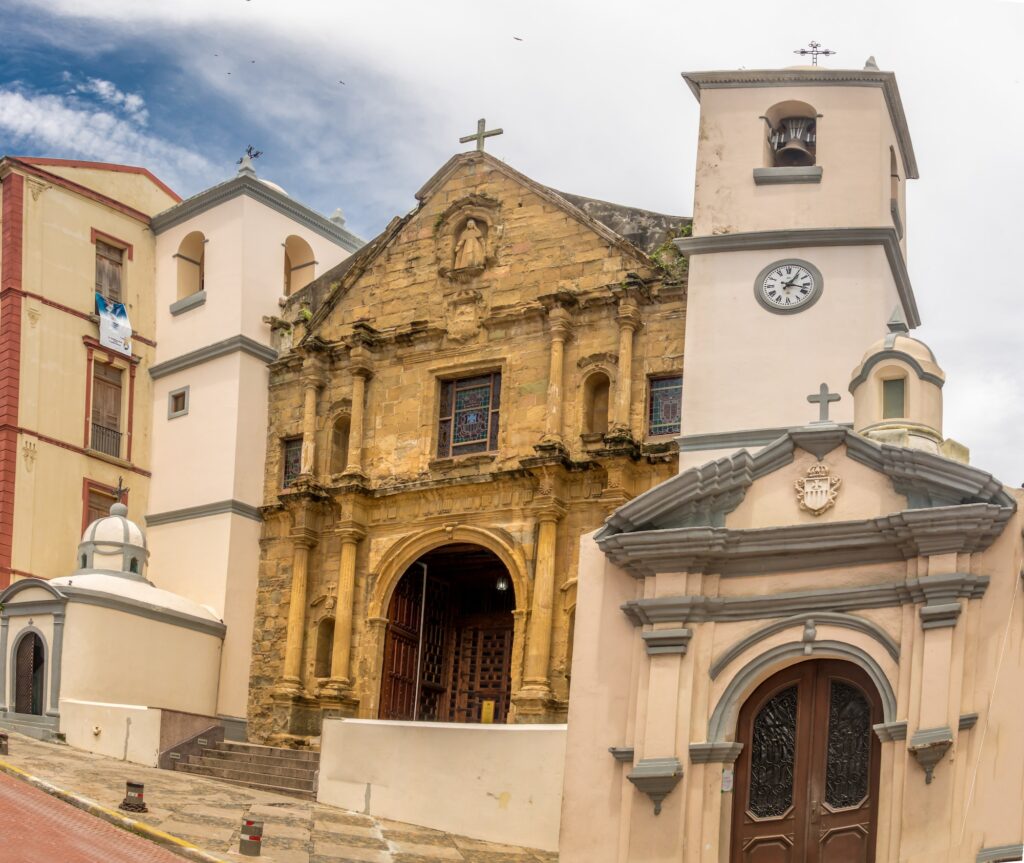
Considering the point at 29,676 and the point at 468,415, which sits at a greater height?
the point at 468,415

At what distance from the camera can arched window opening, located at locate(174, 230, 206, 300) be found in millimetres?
30906

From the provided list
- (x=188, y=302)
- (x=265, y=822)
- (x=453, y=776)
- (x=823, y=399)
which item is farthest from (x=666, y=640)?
(x=188, y=302)

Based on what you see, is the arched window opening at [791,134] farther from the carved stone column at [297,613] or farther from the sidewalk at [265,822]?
the carved stone column at [297,613]

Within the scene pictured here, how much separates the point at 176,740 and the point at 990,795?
1360 cm

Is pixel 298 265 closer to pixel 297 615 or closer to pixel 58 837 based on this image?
pixel 297 615

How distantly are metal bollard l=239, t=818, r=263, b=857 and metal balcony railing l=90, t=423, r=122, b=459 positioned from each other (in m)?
13.8

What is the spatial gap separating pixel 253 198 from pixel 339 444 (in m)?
4.73

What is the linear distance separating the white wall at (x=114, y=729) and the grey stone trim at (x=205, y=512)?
438 cm

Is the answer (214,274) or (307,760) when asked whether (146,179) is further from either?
(307,760)

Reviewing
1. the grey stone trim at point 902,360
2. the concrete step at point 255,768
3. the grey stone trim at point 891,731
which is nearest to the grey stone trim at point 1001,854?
the grey stone trim at point 891,731

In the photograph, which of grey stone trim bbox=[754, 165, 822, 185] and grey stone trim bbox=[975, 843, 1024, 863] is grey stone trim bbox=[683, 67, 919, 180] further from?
grey stone trim bbox=[975, 843, 1024, 863]

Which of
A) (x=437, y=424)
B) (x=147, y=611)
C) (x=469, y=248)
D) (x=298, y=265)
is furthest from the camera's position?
(x=298, y=265)

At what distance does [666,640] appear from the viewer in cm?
1614

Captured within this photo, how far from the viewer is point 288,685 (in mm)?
27312
